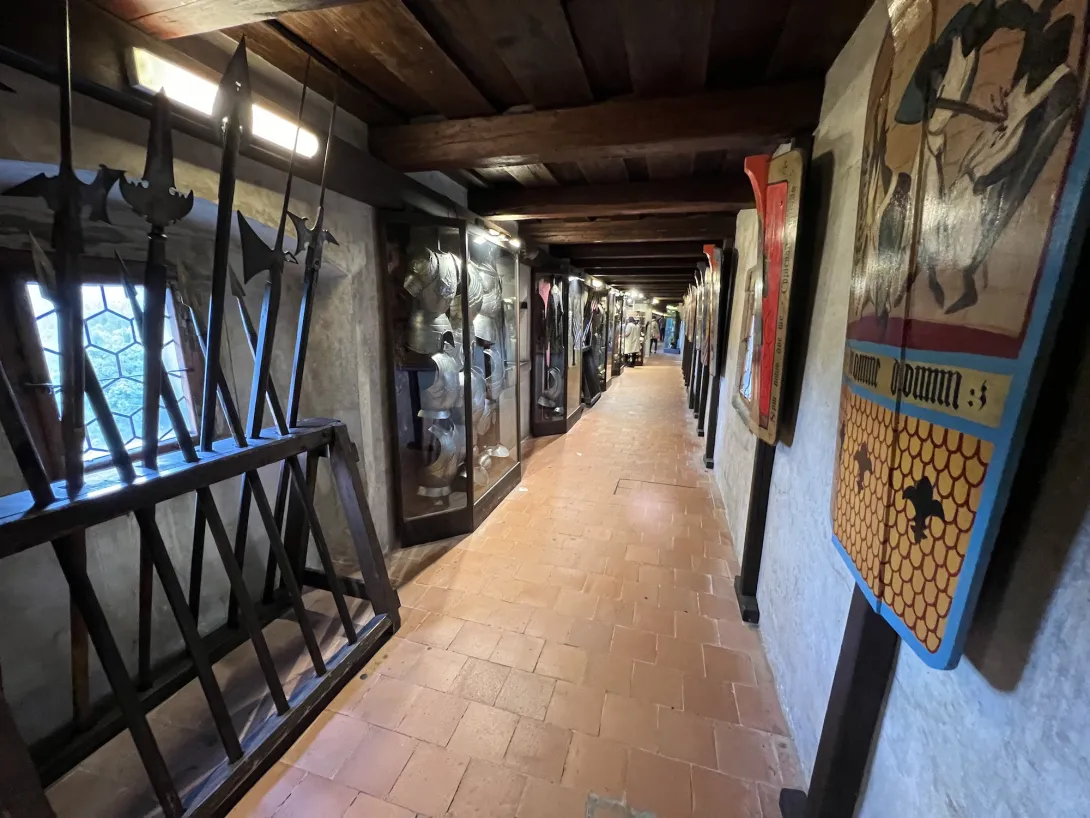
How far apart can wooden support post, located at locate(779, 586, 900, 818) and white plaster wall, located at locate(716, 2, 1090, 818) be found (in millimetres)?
29

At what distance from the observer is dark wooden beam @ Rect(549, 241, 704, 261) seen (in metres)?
4.87

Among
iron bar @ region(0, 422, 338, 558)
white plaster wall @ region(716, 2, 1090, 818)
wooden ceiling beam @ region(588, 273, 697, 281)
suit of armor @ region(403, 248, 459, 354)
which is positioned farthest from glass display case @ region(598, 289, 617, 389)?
iron bar @ region(0, 422, 338, 558)

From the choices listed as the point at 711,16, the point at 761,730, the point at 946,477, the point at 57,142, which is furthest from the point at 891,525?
the point at 57,142

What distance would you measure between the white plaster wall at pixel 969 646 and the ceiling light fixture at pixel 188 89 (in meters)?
1.71

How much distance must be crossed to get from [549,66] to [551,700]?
235 centimetres

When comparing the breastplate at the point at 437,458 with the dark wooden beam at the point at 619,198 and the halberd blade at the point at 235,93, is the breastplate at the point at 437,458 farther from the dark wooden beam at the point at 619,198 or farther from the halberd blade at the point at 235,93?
the halberd blade at the point at 235,93

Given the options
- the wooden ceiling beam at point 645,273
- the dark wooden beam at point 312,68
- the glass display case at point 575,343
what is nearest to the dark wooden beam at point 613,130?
the dark wooden beam at point 312,68

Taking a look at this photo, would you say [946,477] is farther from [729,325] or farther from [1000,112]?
[729,325]

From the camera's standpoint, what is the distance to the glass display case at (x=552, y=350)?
15.9ft

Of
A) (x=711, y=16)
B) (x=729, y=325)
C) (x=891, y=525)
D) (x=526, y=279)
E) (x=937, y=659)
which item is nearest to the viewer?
(x=937, y=659)

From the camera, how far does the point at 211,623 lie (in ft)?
6.40

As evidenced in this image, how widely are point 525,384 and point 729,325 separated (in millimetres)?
2286

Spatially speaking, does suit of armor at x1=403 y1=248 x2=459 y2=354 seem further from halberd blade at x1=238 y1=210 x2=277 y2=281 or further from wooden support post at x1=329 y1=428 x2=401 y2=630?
halberd blade at x1=238 y1=210 x2=277 y2=281

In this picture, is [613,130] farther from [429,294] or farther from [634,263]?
[634,263]
